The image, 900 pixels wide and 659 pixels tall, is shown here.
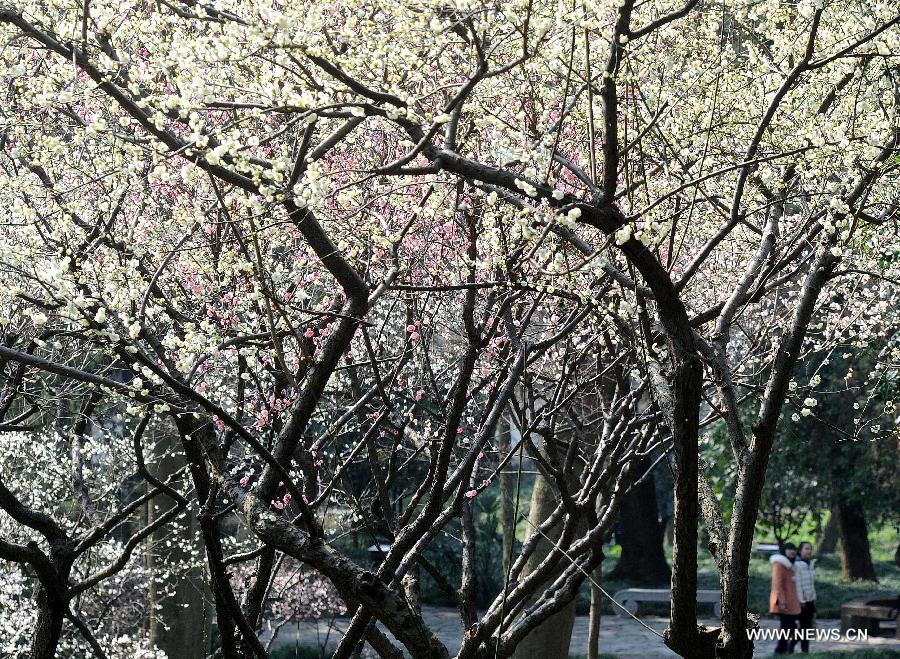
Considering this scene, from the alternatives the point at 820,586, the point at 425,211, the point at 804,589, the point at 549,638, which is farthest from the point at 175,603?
the point at 820,586

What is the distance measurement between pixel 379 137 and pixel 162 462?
4975mm

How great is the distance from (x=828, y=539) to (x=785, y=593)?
44.2ft

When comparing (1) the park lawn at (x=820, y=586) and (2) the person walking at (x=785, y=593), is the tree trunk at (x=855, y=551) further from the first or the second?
(2) the person walking at (x=785, y=593)

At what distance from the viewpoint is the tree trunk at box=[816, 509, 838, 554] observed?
81.6 feet

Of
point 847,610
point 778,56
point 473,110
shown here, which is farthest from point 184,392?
point 847,610

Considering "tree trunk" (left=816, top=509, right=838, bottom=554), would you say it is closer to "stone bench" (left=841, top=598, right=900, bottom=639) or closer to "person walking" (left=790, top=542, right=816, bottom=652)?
"stone bench" (left=841, top=598, right=900, bottom=639)

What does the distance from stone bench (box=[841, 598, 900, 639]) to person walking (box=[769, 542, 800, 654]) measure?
1.71 meters

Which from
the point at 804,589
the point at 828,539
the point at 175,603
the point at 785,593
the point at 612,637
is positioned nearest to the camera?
the point at 175,603

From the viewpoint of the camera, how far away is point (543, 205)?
3756mm

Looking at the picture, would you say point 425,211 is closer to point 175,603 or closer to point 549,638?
point 549,638

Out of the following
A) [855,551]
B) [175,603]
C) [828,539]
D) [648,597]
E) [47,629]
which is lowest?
[47,629]

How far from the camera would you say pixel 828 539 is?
25.3 m

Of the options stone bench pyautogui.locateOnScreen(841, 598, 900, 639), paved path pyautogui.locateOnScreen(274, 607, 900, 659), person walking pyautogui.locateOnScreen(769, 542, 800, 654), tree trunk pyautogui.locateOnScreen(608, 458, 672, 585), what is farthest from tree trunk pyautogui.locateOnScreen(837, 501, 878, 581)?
person walking pyautogui.locateOnScreen(769, 542, 800, 654)

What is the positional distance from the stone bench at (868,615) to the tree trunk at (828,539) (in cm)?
1049
